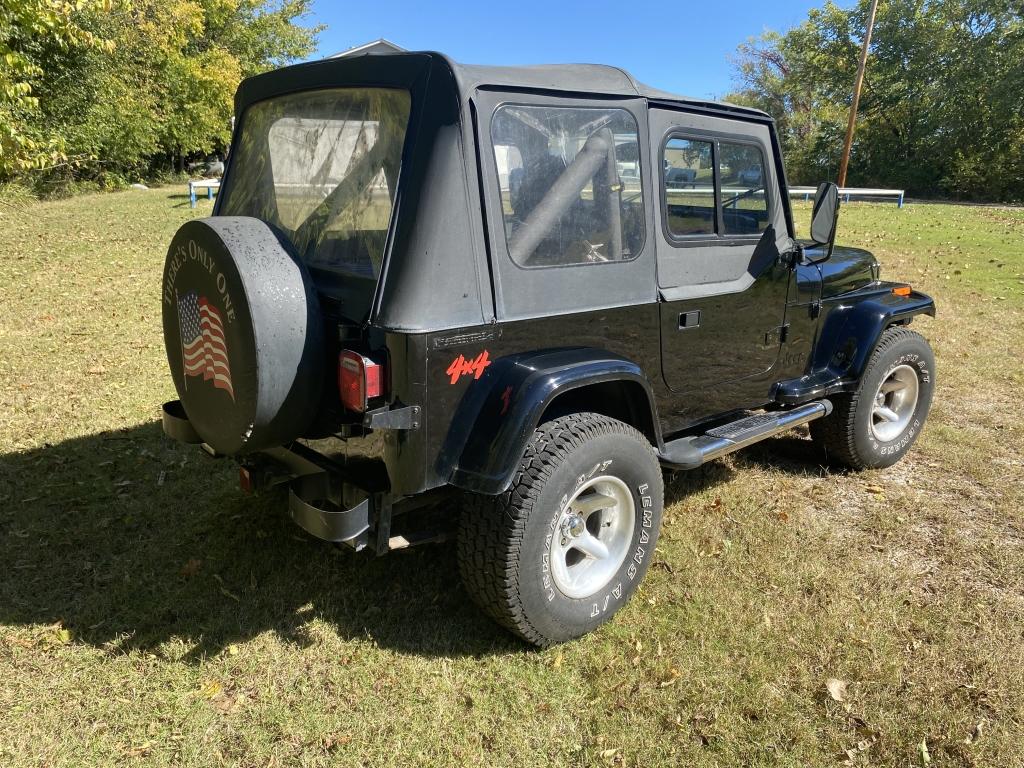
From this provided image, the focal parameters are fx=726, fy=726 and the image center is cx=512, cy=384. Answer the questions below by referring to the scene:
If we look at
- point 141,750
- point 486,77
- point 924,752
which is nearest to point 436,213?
point 486,77

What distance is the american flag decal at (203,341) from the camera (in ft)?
8.35

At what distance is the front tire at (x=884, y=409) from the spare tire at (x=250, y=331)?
3.21 m

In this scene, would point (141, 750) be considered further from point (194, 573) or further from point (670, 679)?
point (670, 679)

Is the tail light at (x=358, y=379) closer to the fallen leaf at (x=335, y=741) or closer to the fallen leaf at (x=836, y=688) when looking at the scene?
the fallen leaf at (x=335, y=741)

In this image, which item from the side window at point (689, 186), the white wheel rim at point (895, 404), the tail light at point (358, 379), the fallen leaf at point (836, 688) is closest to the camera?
the tail light at point (358, 379)

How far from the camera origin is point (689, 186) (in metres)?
3.29

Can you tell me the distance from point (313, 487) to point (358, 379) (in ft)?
1.97

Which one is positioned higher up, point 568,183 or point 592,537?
point 568,183

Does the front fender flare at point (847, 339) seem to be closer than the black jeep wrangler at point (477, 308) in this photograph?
No

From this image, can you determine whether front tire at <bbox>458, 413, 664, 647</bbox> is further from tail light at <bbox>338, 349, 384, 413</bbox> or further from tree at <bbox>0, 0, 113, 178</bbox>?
tree at <bbox>0, 0, 113, 178</bbox>

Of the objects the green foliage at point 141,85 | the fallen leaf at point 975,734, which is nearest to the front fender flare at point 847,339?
the fallen leaf at point 975,734

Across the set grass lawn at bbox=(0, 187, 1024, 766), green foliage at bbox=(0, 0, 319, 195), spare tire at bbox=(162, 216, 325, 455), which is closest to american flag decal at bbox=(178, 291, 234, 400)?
spare tire at bbox=(162, 216, 325, 455)

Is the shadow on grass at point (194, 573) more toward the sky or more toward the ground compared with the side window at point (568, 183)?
more toward the ground

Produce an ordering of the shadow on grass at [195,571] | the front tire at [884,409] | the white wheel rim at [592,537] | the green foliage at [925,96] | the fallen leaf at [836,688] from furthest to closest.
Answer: the green foliage at [925,96] → the front tire at [884,409] → the shadow on grass at [195,571] → the white wheel rim at [592,537] → the fallen leaf at [836,688]
